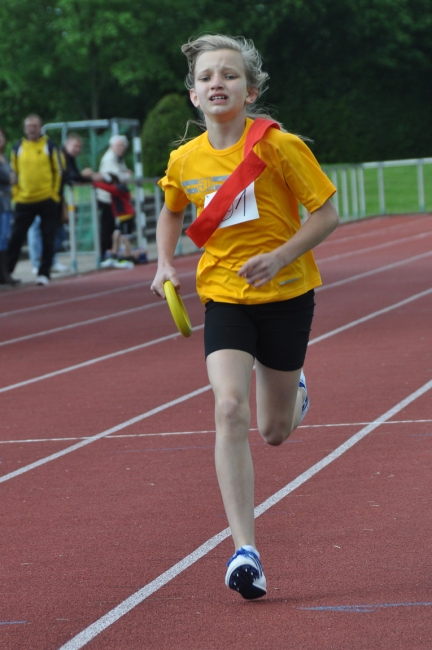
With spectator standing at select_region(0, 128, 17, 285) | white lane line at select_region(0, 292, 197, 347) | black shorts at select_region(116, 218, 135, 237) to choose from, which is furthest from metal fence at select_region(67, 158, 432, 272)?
white lane line at select_region(0, 292, 197, 347)

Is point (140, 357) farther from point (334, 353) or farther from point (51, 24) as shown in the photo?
point (51, 24)

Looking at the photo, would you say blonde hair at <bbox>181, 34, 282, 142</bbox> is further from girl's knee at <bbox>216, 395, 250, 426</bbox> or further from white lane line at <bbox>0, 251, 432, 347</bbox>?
white lane line at <bbox>0, 251, 432, 347</bbox>

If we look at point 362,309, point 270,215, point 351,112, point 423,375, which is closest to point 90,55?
point 351,112

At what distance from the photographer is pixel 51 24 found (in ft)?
180

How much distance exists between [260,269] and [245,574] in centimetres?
97

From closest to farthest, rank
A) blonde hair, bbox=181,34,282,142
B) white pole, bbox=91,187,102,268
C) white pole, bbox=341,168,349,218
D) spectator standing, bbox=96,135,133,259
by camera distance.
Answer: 1. blonde hair, bbox=181,34,282,142
2. spectator standing, bbox=96,135,133,259
3. white pole, bbox=91,187,102,268
4. white pole, bbox=341,168,349,218

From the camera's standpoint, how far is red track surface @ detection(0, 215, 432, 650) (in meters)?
3.85

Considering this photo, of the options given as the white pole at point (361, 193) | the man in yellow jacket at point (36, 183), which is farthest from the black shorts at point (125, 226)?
the white pole at point (361, 193)

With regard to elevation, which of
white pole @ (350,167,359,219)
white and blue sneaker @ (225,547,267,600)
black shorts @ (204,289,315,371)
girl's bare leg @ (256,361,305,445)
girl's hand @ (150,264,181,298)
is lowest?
white pole @ (350,167,359,219)

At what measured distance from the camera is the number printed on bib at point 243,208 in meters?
4.29

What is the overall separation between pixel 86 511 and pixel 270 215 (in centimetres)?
175

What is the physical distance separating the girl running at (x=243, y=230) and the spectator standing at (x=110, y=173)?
1454 cm

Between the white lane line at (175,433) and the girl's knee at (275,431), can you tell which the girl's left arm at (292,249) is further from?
the white lane line at (175,433)

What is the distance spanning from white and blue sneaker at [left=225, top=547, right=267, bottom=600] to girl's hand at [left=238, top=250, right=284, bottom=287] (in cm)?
86
